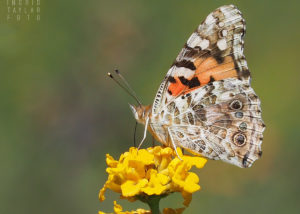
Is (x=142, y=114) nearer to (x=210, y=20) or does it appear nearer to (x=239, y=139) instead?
(x=239, y=139)

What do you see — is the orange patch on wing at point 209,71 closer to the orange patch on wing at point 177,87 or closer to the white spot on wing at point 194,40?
the orange patch on wing at point 177,87

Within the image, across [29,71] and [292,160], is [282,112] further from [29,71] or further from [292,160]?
[29,71]

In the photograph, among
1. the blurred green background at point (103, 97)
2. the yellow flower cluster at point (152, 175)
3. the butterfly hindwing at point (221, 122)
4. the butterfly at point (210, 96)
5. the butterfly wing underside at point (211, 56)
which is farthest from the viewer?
the blurred green background at point (103, 97)

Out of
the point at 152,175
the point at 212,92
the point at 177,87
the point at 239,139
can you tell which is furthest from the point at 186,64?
the point at 152,175

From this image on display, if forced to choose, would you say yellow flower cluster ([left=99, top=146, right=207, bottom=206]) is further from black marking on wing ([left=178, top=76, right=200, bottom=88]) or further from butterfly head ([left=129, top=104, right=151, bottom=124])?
black marking on wing ([left=178, top=76, right=200, bottom=88])

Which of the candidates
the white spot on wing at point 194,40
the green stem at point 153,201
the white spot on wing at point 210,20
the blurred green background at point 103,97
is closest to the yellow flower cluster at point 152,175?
the green stem at point 153,201

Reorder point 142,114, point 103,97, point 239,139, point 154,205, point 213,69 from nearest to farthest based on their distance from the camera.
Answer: point 154,205 → point 239,139 → point 142,114 → point 213,69 → point 103,97

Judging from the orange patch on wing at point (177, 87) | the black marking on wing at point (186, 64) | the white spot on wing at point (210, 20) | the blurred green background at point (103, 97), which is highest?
the white spot on wing at point (210, 20)

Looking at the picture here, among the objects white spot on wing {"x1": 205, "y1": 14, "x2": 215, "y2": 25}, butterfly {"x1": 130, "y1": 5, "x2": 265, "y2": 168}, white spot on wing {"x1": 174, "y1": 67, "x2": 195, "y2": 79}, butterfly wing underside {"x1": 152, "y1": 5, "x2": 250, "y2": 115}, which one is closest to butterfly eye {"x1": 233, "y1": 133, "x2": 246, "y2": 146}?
butterfly {"x1": 130, "y1": 5, "x2": 265, "y2": 168}
